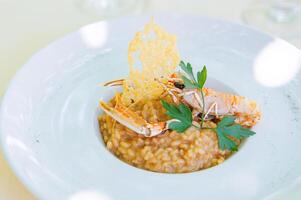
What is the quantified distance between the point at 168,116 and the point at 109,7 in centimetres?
120

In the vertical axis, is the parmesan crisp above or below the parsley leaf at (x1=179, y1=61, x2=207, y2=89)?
above

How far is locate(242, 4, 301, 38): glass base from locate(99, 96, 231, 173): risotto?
109 centimetres

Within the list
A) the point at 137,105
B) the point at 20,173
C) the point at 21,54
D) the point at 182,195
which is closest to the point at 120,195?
the point at 182,195

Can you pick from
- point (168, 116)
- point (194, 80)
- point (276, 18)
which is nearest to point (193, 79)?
point (194, 80)

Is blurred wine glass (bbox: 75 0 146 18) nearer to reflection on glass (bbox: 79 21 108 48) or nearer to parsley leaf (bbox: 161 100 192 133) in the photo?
reflection on glass (bbox: 79 21 108 48)

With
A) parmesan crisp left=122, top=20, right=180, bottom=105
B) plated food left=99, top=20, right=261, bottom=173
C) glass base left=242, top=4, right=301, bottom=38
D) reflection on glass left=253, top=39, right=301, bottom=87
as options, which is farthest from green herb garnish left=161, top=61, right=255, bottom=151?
glass base left=242, top=4, right=301, bottom=38

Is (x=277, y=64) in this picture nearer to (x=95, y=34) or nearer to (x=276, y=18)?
(x=276, y=18)

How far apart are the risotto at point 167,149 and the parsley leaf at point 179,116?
1.0 inches

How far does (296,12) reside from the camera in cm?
335

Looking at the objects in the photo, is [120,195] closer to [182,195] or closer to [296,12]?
[182,195]

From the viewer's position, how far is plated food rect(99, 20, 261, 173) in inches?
87.0

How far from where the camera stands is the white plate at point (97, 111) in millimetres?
1972

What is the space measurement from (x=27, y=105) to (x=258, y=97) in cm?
102

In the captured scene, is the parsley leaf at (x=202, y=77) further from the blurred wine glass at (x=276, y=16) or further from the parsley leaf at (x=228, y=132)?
the blurred wine glass at (x=276, y=16)
